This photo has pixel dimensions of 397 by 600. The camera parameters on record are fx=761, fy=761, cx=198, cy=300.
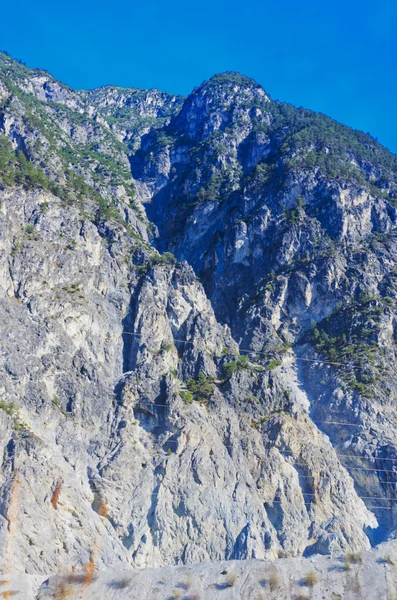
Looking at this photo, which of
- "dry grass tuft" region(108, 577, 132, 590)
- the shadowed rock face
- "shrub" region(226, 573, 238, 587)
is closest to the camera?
"dry grass tuft" region(108, 577, 132, 590)

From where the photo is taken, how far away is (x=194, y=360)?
303 ft

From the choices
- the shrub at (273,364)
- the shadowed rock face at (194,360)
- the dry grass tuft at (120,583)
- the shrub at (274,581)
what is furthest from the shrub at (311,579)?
the shrub at (273,364)

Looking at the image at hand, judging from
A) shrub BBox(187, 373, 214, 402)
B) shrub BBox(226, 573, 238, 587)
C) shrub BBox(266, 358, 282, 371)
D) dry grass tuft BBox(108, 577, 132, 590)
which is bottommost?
dry grass tuft BBox(108, 577, 132, 590)

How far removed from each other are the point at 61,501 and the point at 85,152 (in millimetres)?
93685

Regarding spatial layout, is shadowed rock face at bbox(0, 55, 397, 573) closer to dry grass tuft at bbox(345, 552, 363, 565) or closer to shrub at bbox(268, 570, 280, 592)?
dry grass tuft at bbox(345, 552, 363, 565)

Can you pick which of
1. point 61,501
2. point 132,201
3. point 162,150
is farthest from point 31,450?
point 162,150

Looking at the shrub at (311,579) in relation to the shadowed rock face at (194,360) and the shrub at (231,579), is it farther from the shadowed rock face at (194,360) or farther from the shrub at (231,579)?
the shadowed rock face at (194,360)

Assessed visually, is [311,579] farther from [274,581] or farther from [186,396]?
[186,396]

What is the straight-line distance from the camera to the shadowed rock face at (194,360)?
241 feet

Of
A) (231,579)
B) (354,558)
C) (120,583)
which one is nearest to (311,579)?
(354,558)

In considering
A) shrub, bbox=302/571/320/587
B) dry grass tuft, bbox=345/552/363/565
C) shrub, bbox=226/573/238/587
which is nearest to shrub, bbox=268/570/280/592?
shrub, bbox=302/571/320/587

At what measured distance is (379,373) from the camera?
316 ft

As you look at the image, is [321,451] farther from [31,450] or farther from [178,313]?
[31,450]

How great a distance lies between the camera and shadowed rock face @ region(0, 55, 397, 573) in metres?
73.4
